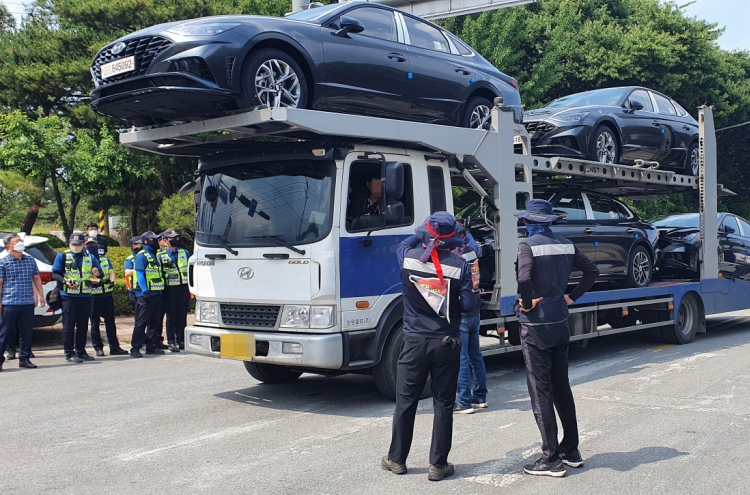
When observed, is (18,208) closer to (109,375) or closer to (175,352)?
(175,352)

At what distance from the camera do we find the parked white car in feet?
36.5

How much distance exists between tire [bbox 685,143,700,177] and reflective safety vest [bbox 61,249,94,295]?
8822 millimetres

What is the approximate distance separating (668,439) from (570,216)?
4225 millimetres

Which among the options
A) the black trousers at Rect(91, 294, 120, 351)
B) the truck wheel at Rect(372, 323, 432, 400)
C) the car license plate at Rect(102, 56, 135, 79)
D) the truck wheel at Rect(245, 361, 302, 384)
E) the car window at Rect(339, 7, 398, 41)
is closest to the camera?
the car license plate at Rect(102, 56, 135, 79)

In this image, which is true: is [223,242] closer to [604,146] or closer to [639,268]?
[604,146]

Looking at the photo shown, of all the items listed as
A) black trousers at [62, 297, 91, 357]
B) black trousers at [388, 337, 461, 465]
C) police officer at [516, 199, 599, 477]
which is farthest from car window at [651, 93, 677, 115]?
black trousers at [62, 297, 91, 357]

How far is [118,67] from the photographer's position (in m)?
6.58

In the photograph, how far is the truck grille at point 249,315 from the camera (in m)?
6.78

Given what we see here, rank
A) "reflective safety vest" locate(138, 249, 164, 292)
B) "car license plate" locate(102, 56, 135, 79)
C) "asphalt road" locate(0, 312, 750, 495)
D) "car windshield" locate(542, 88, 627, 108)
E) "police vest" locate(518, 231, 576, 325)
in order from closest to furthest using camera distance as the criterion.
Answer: "asphalt road" locate(0, 312, 750, 495), "police vest" locate(518, 231, 576, 325), "car license plate" locate(102, 56, 135, 79), "reflective safety vest" locate(138, 249, 164, 292), "car windshield" locate(542, 88, 627, 108)

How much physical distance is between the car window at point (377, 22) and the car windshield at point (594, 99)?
3608 mm

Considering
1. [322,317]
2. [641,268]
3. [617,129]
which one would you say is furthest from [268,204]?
[641,268]

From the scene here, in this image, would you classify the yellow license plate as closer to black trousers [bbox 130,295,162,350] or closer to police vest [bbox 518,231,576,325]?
police vest [bbox 518,231,576,325]

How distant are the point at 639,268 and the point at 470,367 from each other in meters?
4.59

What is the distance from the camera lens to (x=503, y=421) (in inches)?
261
